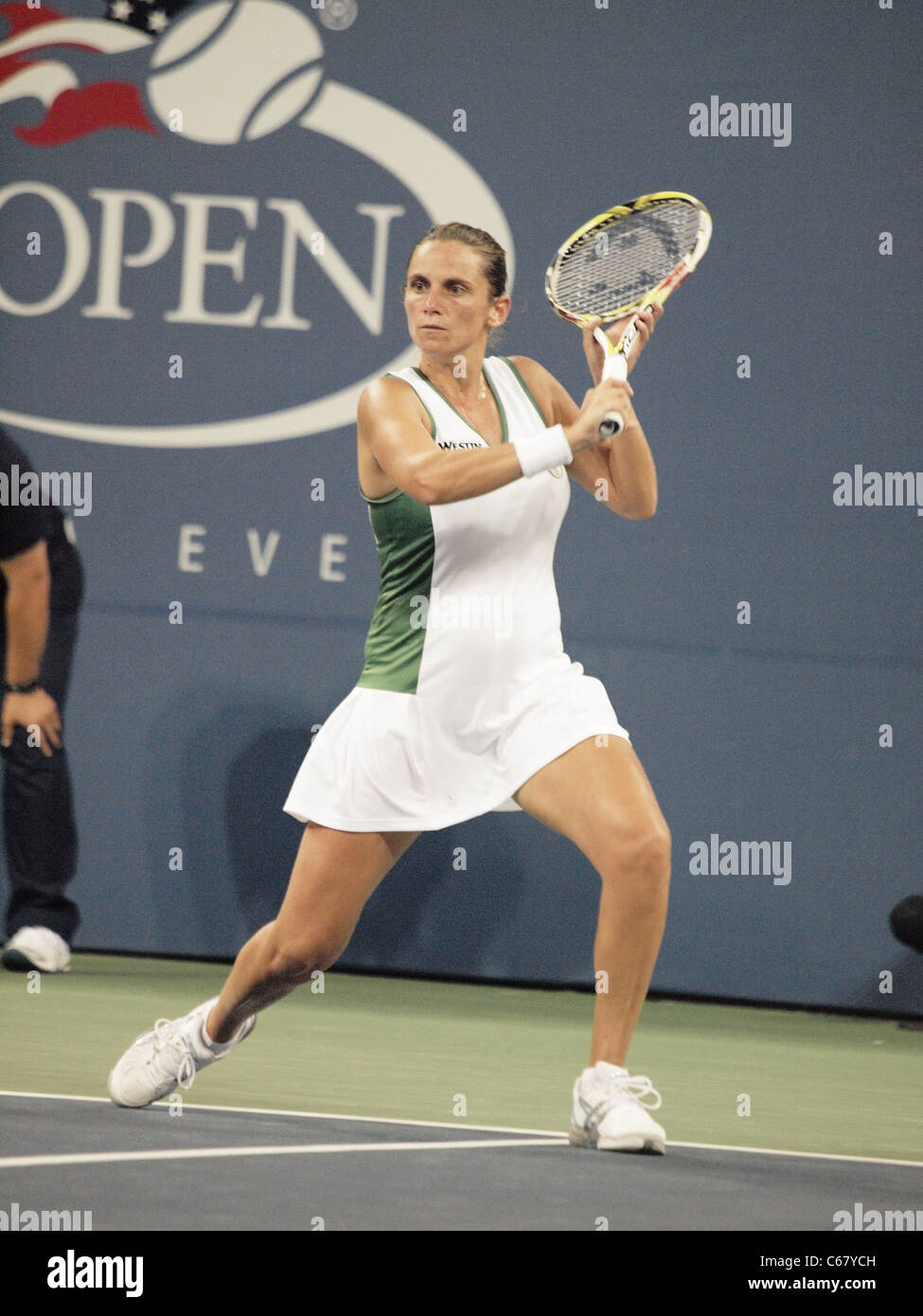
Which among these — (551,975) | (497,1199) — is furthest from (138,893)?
(497,1199)

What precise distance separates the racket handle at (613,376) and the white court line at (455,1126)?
1664mm

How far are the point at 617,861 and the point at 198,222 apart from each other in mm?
4807

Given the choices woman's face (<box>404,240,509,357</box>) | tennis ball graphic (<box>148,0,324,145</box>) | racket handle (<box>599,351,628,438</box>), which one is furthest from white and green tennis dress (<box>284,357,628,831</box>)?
tennis ball graphic (<box>148,0,324,145</box>)

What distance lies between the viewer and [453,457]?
4.19m

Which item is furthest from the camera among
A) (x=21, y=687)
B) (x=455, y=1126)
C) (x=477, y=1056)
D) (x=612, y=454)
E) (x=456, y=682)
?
(x=21, y=687)

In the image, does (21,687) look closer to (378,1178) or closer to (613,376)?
(613,376)

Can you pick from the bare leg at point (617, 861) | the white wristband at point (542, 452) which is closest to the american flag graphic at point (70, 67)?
the white wristband at point (542, 452)

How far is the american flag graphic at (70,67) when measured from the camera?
8172mm

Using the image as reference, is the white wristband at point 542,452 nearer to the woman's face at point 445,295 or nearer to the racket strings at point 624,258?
the woman's face at point 445,295

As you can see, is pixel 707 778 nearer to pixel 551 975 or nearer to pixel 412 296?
pixel 551 975

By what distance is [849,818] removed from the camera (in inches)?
308

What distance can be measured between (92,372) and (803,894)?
143 inches

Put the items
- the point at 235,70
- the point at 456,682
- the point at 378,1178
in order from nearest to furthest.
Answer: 1. the point at 378,1178
2. the point at 456,682
3. the point at 235,70

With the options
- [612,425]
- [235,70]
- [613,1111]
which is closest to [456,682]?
[612,425]
